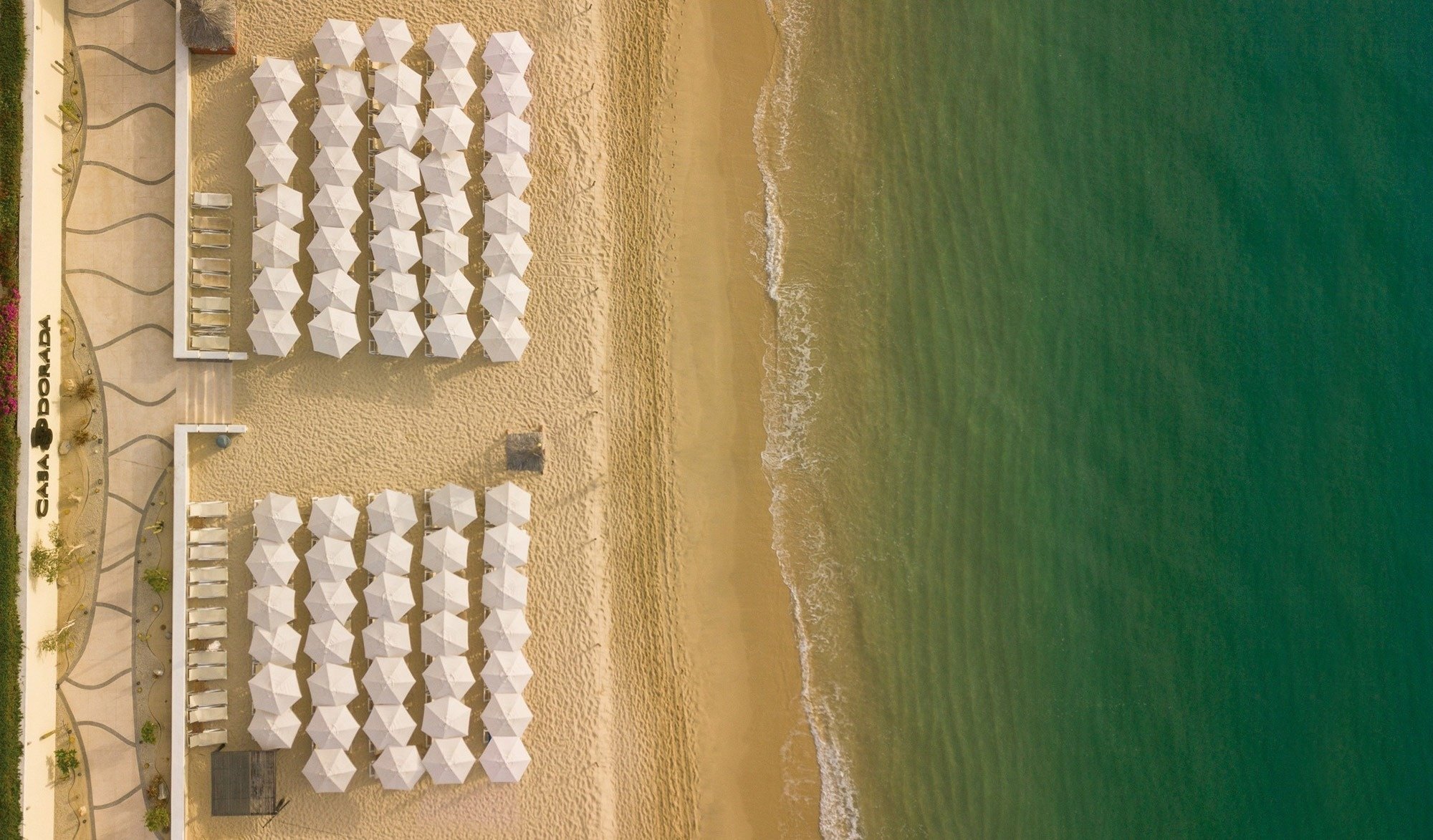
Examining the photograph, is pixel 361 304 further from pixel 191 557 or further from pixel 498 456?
pixel 191 557

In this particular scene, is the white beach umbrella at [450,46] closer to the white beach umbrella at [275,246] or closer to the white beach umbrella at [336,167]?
the white beach umbrella at [336,167]

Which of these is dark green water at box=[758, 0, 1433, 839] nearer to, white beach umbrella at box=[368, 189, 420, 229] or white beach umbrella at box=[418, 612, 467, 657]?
white beach umbrella at box=[418, 612, 467, 657]

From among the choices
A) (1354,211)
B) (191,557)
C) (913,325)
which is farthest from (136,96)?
(1354,211)

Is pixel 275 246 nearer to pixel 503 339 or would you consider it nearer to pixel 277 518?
pixel 503 339

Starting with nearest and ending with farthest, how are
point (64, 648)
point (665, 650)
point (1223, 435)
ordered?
point (64, 648)
point (665, 650)
point (1223, 435)

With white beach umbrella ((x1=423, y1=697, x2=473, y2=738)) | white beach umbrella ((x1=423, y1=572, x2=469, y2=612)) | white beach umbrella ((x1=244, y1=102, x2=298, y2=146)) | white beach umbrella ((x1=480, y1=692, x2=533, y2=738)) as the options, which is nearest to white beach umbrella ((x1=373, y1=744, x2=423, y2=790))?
white beach umbrella ((x1=423, y1=697, x2=473, y2=738))

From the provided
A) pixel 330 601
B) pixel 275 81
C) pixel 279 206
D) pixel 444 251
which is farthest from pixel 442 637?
pixel 275 81

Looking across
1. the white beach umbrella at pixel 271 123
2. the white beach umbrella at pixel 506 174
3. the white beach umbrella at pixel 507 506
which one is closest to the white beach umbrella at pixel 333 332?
the white beach umbrella at pixel 271 123
